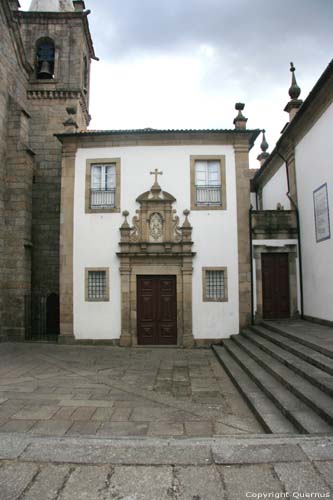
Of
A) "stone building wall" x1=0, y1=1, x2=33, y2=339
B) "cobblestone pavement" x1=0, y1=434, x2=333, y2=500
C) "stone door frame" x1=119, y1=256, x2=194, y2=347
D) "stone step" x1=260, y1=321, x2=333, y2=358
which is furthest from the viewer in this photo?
"stone building wall" x1=0, y1=1, x2=33, y2=339

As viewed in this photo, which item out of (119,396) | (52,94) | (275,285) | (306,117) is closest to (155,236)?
(275,285)

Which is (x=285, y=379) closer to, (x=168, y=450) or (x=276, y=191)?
(x=168, y=450)

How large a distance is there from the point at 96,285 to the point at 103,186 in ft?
10.8

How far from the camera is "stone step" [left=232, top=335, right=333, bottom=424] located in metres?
4.59

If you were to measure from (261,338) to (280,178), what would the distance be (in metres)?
7.57

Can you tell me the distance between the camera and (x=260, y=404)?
5496mm

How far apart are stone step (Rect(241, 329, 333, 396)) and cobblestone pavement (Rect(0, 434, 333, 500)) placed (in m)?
1.26

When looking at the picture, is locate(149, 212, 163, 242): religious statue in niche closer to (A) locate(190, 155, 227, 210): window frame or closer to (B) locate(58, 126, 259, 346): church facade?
(B) locate(58, 126, 259, 346): church facade

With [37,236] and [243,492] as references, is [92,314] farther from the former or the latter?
[243,492]

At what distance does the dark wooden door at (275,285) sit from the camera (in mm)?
11727

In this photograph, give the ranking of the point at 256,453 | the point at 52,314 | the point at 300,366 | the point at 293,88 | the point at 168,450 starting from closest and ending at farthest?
1. the point at 256,453
2. the point at 168,450
3. the point at 300,366
4. the point at 293,88
5. the point at 52,314

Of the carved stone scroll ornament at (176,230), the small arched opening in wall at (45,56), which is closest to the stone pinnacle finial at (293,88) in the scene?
the carved stone scroll ornament at (176,230)

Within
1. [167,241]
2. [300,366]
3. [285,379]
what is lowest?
[285,379]

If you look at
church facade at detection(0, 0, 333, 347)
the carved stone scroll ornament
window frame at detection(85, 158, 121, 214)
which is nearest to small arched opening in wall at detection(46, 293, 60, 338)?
church facade at detection(0, 0, 333, 347)
